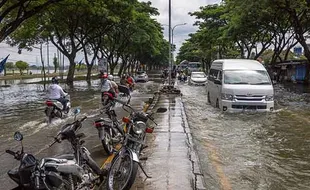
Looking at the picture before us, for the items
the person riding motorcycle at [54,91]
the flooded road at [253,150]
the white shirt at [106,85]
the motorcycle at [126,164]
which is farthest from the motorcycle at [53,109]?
the motorcycle at [126,164]

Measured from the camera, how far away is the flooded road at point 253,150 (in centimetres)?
649

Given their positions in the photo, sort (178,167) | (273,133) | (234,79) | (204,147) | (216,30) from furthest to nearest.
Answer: (216,30)
(234,79)
(273,133)
(204,147)
(178,167)

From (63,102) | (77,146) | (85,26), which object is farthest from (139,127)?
(85,26)

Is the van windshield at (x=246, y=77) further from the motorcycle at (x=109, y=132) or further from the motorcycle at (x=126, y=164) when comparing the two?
the motorcycle at (x=126, y=164)

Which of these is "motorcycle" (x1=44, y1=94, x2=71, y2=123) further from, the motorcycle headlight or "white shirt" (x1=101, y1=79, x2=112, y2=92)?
the motorcycle headlight

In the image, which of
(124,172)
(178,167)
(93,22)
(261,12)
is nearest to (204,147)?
(178,167)

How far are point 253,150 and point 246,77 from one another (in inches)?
282

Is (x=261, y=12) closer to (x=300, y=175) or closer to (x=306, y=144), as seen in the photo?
(x=306, y=144)

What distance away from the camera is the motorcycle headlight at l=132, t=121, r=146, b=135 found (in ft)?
19.2

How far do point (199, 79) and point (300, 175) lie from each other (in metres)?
32.0

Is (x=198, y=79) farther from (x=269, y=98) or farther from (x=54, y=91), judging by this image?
(x=54, y=91)

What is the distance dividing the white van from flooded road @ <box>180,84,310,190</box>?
1.39 ft

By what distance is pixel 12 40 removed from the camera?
41469mm

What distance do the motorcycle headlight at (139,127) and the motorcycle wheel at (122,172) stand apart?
62cm
